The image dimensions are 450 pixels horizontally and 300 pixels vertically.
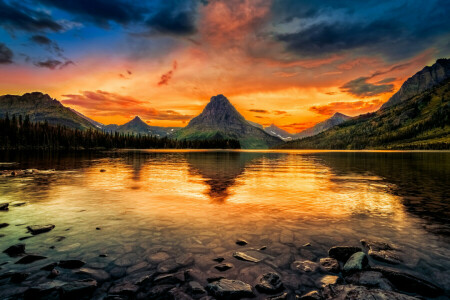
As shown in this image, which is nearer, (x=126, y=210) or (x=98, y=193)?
(x=126, y=210)

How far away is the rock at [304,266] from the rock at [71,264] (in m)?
9.44

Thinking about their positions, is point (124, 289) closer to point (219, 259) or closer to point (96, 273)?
point (96, 273)

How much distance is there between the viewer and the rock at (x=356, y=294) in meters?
7.96

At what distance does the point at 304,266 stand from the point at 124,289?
7436 millimetres

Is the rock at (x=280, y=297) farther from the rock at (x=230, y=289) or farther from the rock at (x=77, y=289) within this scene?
the rock at (x=77, y=289)

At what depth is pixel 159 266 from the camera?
10617 millimetres

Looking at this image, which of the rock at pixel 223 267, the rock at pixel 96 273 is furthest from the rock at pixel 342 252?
the rock at pixel 96 273

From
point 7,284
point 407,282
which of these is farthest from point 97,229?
point 407,282

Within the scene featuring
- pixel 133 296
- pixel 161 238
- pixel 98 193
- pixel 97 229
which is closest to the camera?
pixel 133 296

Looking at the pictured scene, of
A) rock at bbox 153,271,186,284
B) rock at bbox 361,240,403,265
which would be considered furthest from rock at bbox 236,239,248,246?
rock at bbox 361,240,403,265

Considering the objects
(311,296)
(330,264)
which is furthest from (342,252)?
(311,296)

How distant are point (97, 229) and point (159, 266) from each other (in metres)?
7.31

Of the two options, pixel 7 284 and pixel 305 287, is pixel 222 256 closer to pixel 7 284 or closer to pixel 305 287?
pixel 305 287

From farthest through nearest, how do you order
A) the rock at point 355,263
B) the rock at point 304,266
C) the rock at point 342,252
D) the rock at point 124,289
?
1. the rock at point 342,252
2. the rock at point 304,266
3. the rock at point 355,263
4. the rock at point 124,289
